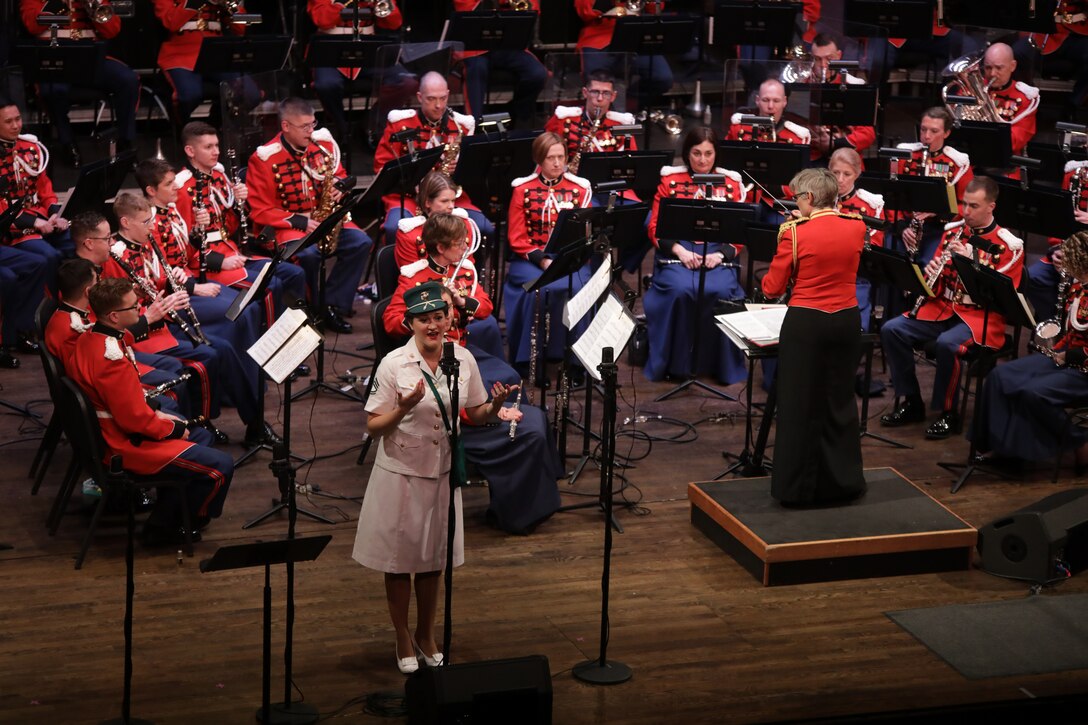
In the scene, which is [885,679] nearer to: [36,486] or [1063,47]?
[36,486]

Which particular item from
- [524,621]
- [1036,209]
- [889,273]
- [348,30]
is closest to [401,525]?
[524,621]

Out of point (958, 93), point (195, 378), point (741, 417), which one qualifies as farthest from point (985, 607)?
point (958, 93)

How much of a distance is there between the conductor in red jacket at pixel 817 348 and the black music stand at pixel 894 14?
5.61 m

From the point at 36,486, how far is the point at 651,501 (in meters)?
3.16

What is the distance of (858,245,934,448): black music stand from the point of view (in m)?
7.62

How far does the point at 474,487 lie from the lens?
7.50m

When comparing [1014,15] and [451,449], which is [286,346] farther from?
[1014,15]

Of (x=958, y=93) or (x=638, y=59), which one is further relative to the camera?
(x=638, y=59)

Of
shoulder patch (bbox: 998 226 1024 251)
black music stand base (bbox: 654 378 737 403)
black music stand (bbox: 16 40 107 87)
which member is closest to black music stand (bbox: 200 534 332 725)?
black music stand base (bbox: 654 378 737 403)

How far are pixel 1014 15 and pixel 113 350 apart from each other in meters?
8.64

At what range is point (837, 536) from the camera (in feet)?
21.6

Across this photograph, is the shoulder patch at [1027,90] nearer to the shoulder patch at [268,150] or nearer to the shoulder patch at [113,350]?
the shoulder patch at [268,150]

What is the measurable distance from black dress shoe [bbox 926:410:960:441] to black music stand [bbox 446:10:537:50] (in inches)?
187

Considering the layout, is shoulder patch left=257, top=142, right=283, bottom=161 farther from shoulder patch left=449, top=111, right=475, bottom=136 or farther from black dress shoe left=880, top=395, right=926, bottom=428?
black dress shoe left=880, top=395, right=926, bottom=428
